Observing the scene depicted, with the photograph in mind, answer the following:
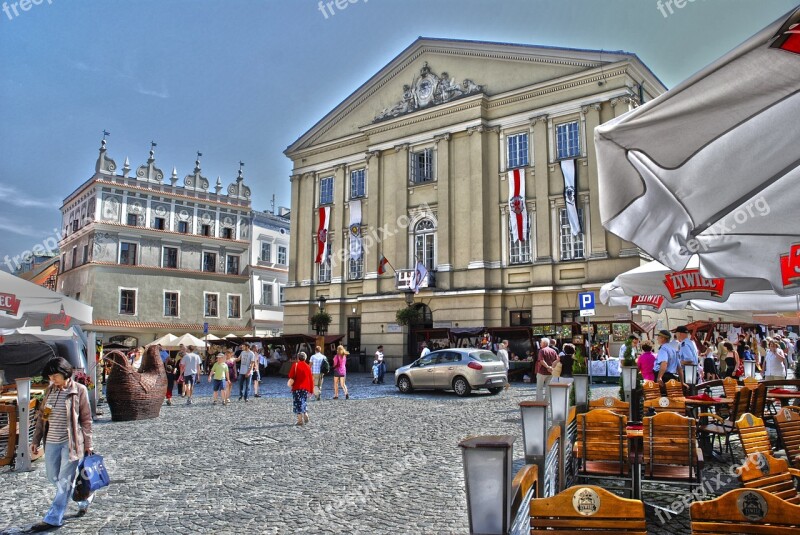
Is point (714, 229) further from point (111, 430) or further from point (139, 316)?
point (139, 316)

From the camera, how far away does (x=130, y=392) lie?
1494 cm

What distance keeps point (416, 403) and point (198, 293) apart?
37369 millimetres

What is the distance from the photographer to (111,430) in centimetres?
1354

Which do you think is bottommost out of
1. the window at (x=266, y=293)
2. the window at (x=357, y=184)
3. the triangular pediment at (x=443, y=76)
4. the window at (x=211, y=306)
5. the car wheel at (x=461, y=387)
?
the car wheel at (x=461, y=387)

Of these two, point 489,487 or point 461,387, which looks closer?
point 489,487

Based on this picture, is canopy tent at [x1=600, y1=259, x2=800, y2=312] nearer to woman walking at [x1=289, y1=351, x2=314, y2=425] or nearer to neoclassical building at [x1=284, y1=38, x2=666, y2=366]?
woman walking at [x1=289, y1=351, x2=314, y2=425]

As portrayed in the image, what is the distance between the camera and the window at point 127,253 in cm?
4774

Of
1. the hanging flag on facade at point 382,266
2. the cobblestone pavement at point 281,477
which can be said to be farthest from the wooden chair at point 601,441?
the hanging flag on facade at point 382,266

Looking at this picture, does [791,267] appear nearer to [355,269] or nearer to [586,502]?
[586,502]

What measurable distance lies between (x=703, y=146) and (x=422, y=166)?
32.4 meters

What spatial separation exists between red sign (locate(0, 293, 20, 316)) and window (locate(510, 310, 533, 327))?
23196mm

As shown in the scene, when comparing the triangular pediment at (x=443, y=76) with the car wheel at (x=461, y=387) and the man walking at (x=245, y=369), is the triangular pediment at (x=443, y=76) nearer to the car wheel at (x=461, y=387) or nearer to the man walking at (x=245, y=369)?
the car wheel at (x=461, y=387)

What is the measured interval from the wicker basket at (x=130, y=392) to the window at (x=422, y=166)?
72.5 feet

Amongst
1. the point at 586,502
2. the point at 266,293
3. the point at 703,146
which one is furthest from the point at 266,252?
the point at 703,146
